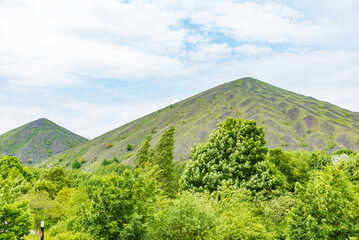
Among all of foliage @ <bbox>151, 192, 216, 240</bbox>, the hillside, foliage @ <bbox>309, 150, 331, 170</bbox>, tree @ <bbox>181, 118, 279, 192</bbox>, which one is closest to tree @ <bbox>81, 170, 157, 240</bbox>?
foliage @ <bbox>151, 192, 216, 240</bbox>

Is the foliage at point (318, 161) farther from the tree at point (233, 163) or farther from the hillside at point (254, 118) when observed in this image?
the tree at point (233, 163)

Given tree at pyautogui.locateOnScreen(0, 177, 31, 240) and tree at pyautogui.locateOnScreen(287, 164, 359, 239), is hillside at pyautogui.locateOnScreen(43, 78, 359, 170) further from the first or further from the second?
tree at pyautogui.locateOnScreen(287, 164, 359, 239)

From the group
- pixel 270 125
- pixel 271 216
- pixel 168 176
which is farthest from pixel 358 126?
pixel 271 216

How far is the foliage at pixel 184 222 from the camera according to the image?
1600 centimetres

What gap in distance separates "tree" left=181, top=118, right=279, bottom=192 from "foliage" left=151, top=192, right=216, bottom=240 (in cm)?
846

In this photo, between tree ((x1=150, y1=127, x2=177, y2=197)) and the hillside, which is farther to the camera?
the hillside

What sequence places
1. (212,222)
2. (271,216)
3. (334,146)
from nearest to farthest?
(212,222) < (271,216) < (334,146)

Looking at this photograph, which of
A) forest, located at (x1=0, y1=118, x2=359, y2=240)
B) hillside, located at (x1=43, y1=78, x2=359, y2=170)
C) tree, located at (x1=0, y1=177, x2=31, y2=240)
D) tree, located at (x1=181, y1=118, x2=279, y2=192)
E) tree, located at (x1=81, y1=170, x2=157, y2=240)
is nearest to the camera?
forest, located at (x1=0, y1=118, x2=359, y2=240)

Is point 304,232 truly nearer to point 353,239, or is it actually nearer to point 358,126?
point 353,239

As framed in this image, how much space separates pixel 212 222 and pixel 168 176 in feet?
98.6

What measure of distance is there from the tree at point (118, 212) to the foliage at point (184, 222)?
130 cm

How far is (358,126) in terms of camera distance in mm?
118812

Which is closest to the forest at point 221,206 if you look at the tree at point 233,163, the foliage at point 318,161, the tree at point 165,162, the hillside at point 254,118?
the tree at point 233,163

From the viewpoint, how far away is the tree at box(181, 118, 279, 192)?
1010 inches
